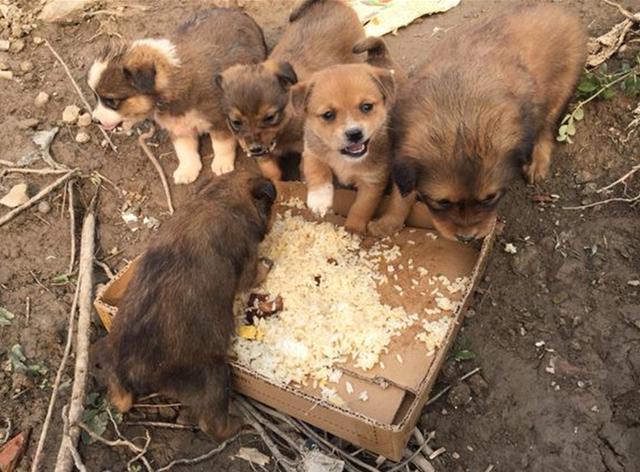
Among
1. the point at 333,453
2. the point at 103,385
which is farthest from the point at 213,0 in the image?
the point at 333,453

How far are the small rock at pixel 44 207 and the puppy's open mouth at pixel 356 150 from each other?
2515 millimetres

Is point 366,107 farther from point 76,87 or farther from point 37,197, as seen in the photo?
point 76,87

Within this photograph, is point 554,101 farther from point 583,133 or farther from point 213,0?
point 213,0

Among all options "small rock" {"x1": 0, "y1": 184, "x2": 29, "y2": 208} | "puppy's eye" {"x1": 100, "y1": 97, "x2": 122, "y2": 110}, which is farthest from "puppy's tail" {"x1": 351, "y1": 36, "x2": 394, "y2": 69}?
"small rock" {"x1": 0, "y1": 184, "x2": 29, "y2": 208}

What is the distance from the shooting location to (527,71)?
161 inches

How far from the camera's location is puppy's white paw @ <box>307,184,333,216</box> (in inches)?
192

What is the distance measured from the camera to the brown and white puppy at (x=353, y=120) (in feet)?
13.4

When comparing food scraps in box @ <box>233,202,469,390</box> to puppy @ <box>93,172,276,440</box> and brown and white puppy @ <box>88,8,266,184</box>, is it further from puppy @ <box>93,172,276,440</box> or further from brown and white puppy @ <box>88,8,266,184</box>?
brown and white puppy @ <box>88,8,266,184</box>

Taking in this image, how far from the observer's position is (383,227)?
466 cm

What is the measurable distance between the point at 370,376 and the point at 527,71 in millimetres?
2142

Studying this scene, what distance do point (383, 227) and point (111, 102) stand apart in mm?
2265

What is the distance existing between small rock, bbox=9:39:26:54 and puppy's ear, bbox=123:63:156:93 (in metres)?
2.32

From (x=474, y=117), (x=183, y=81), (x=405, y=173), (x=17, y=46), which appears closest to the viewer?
(x=474, y=117)

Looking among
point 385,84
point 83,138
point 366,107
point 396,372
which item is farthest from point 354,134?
point 83,138
